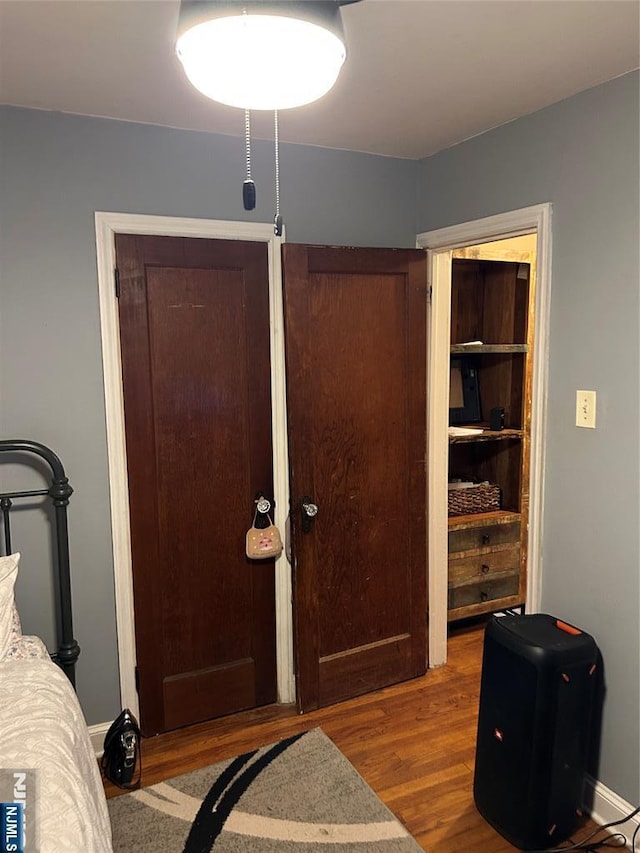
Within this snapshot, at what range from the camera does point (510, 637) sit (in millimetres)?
1999

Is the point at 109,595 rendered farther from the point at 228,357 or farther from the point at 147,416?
the point at 228,357

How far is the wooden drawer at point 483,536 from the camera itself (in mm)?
3330

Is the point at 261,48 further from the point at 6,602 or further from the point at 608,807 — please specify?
the point at 608,807

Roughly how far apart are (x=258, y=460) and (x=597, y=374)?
1.35 meters

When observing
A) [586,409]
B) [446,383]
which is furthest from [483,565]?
[586,409]

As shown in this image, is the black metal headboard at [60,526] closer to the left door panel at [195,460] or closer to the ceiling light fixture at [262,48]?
the left door panel at [195,460]

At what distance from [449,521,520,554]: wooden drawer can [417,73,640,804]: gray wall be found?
102cm

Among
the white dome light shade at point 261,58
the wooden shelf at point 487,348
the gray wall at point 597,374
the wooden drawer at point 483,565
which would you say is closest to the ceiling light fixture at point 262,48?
the white dome light shade at point 261,58

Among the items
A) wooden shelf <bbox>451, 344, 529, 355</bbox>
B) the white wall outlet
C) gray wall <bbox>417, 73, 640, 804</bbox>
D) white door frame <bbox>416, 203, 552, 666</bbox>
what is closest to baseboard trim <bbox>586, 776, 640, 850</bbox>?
gray wall <bbox>417, 73, 640, 804</bbox>

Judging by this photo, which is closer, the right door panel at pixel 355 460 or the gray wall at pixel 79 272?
the gray wall at pixel 79 272

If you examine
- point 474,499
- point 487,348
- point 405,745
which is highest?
point 487,348

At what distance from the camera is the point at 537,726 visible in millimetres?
1890

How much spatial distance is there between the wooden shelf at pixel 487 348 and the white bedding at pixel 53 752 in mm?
2297

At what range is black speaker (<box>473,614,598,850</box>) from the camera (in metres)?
1.89
